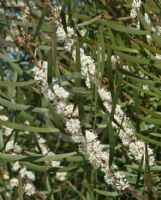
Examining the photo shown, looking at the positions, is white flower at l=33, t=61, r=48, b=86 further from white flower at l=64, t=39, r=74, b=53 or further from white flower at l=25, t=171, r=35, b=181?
white flower at l=25, t=171, r=35, b=181

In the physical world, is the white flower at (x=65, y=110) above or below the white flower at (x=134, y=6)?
below

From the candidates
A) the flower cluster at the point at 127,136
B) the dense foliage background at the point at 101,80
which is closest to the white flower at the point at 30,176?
the dense foliage background at the point at 101,80

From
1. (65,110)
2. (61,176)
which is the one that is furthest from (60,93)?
(61,176)

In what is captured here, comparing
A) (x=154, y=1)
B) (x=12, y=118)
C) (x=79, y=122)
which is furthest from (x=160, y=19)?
(x=12, y=118)

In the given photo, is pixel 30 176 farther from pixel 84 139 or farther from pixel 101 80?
pixel 84 139

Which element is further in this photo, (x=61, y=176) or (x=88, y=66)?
(x=61, y=176)

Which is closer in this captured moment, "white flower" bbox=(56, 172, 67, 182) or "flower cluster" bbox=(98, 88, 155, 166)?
"flower cluster" bbox=(98, 88, 155, 166)

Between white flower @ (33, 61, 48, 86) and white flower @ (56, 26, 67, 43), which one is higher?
white flower @ (56, 26, 67, 43)

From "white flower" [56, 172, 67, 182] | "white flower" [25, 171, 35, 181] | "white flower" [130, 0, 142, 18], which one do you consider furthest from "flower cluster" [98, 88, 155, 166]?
"white flower" [56, 172, 67, 182]

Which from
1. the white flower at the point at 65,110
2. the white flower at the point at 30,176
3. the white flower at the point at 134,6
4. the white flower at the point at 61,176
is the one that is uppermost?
the white flower at the point at 134,6

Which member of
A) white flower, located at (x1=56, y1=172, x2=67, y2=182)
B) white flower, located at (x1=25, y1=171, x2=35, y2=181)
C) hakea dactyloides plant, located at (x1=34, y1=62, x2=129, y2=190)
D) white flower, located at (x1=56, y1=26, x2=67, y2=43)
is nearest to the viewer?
hakea dactyloides plant, located at (x1=34, y1=62, x2=129, y2=190)

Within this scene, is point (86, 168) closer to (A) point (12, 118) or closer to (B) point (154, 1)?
(B) point (154, 1)

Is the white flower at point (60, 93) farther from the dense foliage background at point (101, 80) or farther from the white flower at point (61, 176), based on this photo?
the white flower at point (61, 176)
